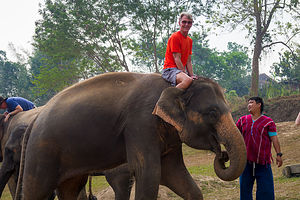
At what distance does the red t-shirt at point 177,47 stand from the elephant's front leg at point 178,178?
0.98 m

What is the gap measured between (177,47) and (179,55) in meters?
0.09

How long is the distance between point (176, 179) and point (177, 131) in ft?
1.98

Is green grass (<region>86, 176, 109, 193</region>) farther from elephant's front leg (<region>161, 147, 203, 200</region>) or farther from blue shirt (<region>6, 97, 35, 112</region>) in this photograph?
elephant's front leg (<region>161, 147, 203, 200</region>)

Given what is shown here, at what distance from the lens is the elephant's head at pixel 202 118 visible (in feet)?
11.9

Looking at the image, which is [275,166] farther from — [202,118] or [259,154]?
[202,118]

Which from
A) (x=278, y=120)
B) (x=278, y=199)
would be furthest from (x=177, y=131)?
(x=278, y=120)

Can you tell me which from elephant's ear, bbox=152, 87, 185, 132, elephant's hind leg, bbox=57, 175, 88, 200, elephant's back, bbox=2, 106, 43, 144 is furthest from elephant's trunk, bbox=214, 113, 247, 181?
elephant's back, bbox=2, 106, 43, 144

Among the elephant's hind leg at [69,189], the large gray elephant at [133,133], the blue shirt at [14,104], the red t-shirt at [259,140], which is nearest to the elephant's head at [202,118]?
the large gray elephant at [133,133]

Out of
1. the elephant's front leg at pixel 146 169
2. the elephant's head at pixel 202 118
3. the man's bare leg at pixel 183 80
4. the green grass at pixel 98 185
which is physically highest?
the man's bare leg at pixel 183 80

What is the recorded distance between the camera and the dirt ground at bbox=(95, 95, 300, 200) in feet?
21.1

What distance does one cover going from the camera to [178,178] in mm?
4191

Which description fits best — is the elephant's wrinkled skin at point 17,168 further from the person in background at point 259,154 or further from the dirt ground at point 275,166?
the person in background at point 259,154

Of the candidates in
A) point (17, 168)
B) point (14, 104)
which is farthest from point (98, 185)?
point (17, 168)

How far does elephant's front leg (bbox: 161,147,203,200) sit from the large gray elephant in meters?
0.01
